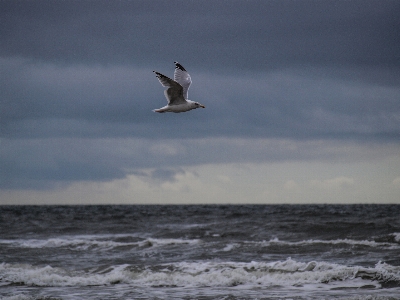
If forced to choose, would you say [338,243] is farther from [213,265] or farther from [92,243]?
[92,243]

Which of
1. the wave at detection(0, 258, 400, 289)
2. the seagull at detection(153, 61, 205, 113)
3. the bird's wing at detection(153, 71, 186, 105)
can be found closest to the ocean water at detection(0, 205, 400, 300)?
the wave at detection(0, 258, 400, 289)

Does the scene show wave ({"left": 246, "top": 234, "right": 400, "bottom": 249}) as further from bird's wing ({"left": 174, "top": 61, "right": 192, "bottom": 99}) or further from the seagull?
bird's wing ({"left": 174, "top": 61, "right": 192, "bottom": 99})

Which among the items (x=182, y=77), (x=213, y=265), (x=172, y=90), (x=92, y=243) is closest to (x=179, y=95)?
(x=172, y=90)

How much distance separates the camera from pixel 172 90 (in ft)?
50.5

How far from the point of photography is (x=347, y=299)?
13.5 metres

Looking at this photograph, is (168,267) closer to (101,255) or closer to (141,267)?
(141,267)

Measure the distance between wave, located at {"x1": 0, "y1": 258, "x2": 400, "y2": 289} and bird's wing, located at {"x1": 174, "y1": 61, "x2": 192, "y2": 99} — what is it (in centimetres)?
491

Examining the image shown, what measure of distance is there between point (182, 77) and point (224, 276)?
17.8ft

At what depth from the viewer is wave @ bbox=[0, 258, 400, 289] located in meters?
16.1

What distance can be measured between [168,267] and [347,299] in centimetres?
635

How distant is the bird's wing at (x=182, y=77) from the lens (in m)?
16.2

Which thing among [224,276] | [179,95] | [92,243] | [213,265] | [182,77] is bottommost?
[224,276]

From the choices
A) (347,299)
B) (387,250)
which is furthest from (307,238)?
(347,299)

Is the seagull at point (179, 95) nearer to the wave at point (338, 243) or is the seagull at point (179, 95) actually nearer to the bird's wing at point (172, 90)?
the bird's wing at point (172, 90)
